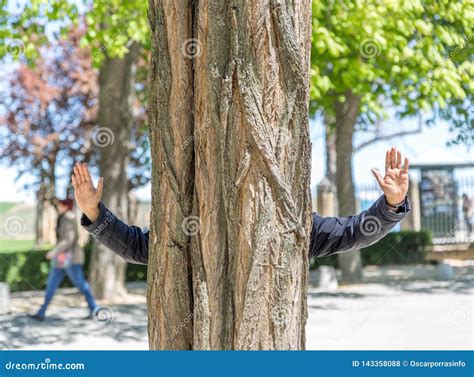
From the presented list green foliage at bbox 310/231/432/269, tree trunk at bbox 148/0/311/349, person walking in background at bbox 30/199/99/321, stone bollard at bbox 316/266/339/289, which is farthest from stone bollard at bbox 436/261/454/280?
tree trunk at bbox 148/0/311/349

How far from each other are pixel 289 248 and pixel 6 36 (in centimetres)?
867

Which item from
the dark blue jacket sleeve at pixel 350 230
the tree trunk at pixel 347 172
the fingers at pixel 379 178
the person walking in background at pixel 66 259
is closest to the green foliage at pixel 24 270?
the person walking in background at pixel 66 259

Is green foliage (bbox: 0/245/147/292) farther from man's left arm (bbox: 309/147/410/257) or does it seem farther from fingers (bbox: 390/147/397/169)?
fingers (bbox: 390/147/397/169)

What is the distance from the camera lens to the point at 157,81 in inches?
116

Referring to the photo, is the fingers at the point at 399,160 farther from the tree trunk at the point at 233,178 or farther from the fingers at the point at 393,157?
the tree trunk at the point at 233,178

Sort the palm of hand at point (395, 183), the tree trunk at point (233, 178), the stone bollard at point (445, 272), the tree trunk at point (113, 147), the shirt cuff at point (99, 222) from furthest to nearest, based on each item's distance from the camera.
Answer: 1. the stone bollard at point (445, 272)
2. the tree trunk at point (113, 147)
3. the shirt cuff at point (99, 222)
4. the palm of hand at point (395, 183)
5. the tree trunk at point (233, 178)

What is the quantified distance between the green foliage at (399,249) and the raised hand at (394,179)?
16993 millimetres

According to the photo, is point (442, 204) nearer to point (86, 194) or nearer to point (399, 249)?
point (399, 249)

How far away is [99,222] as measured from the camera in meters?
3.29

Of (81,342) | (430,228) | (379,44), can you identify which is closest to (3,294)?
(81,342)

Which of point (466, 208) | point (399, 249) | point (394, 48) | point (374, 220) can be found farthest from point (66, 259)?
point (466, 208)

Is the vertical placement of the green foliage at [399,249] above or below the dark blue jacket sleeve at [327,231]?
below

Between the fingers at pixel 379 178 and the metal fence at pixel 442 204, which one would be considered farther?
the metal fence at pixel 442 204

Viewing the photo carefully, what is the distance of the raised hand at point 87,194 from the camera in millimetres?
3281
